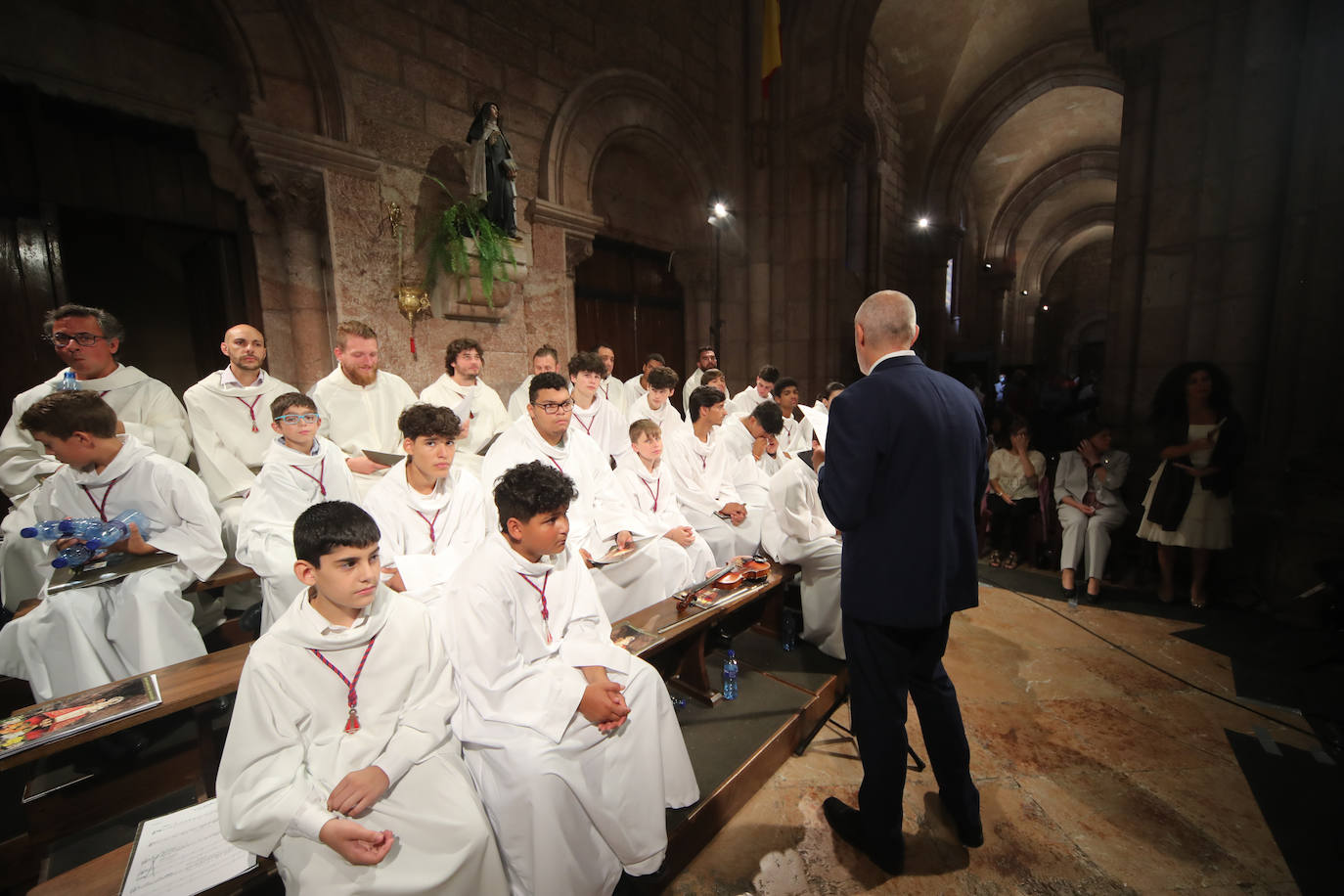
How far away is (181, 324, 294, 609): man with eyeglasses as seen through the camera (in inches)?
141

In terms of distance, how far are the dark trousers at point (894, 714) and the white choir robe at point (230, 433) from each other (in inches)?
154

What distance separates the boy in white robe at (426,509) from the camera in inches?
108

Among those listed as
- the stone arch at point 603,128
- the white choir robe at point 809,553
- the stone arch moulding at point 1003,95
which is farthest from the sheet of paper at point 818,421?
the stone arch moulding at point 1003,95

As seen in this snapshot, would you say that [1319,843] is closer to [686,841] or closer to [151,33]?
[686,841]

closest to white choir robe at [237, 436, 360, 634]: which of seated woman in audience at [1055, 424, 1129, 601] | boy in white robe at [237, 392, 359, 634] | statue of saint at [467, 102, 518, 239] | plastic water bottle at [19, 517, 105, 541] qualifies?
boy in white robe at [237, 392, 359, 634]

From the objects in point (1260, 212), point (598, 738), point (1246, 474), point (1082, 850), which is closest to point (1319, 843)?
point (1082, 850)

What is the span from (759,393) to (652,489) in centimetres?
329

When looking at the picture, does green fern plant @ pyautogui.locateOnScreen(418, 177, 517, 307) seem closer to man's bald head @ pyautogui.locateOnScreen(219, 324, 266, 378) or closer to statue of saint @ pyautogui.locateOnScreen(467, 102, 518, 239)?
statue of saint @ pyautogui.locateOnScreen(467, 102, 518, 239)

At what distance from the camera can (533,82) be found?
6.02 metres

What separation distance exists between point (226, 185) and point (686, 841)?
5.87 metres

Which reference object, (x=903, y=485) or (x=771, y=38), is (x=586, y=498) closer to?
(x=903, y=485)

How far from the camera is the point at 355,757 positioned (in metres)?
1.70

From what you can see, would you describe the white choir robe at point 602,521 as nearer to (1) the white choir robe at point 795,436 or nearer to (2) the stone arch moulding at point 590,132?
(1) the white choir robe at point 795,436

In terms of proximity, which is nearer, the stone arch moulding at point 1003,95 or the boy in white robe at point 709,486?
the boy in white robe at point 709,486
